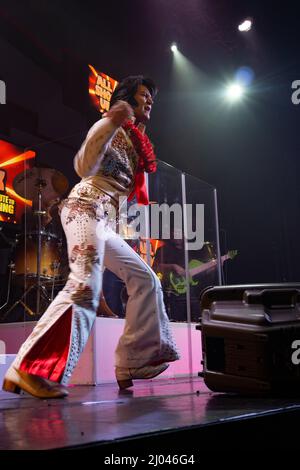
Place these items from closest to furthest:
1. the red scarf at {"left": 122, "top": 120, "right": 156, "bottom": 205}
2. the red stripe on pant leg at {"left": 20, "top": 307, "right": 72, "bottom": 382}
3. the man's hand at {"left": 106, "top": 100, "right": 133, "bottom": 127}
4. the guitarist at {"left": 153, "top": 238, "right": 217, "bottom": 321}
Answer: the red stripe on pant leg at {"left": 20, "top": 307, "right": 72, "bottom": 382}
the man's hand at {"left": 106, "top": 100, "right": 133, "bottom": 127}
the red scarf at {"left": 122, "top": 120, "right": 156, "bottom": 205}
the guitarist at {"left": 153, "top": 238, "right": 217, "bottom": 321}

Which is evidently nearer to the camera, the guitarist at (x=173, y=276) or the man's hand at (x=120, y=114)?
the man's hand at (x=120, y=114)

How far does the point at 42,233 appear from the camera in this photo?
13.7 feet

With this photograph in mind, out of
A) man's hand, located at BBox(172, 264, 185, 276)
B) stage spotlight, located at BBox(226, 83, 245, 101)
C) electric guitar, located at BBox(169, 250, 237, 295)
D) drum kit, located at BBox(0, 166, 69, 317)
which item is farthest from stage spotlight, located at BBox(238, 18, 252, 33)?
man's hand, located at BBox(172, 264, 185, 276)

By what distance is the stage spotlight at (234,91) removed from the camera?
6.92 m

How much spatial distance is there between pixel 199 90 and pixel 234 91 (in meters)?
0.56

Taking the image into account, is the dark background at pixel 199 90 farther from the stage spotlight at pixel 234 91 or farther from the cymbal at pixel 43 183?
the cymbal at pixel 43 183

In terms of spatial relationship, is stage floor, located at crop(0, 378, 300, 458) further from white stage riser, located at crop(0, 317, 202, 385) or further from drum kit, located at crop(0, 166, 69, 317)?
drum kit, located at crop(0, 166, 69, 317)

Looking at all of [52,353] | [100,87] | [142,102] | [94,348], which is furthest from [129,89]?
[100,87]

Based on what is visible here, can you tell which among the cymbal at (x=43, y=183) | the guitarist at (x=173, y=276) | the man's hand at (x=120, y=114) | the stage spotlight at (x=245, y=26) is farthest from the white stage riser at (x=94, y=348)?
the stage spotlight at (x=245, y=26)

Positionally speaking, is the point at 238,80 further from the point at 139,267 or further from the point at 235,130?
the point at 139,267

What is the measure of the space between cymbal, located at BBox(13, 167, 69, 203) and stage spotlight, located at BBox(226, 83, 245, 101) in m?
3.49

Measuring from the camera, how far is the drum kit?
4047mm

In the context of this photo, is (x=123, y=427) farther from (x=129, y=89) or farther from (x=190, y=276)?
(x=190, y=276)

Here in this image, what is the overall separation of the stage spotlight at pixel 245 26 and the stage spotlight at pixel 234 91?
887 mm
